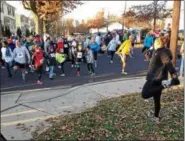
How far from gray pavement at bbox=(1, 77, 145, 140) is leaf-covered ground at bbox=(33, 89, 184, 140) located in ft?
1.53

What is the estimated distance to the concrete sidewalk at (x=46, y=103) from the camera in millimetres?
6948

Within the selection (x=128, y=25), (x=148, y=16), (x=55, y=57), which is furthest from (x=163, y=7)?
(x=55, y=57)

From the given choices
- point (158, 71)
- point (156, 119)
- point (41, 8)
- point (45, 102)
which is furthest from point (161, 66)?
point (41, 8)

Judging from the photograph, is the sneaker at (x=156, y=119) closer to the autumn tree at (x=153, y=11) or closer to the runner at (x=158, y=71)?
the runner at (x=158, y=71)

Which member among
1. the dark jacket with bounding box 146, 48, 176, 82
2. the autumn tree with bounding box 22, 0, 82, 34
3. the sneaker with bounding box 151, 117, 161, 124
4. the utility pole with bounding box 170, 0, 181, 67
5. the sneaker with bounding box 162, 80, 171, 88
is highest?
the autumn tree with bounding box 22, 0, 82, 34

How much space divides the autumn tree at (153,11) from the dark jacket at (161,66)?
110 feet

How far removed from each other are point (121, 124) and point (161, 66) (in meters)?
1.40

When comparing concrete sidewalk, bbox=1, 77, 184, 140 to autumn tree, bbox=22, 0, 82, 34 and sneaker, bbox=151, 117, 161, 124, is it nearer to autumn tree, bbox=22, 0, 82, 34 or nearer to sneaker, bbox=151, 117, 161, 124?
sneaker, bbox=151, 117, 161, 124

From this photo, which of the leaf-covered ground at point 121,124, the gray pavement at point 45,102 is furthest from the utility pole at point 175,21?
the leaf-covered ground at point 121,124

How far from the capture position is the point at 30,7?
92.6 feet

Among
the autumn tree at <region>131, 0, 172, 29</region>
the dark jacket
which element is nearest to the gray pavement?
the dark jacket

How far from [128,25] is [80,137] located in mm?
54014

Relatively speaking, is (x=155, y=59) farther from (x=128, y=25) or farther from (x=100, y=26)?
(x=100, y=26)

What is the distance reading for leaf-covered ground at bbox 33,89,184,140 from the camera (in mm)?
5949
